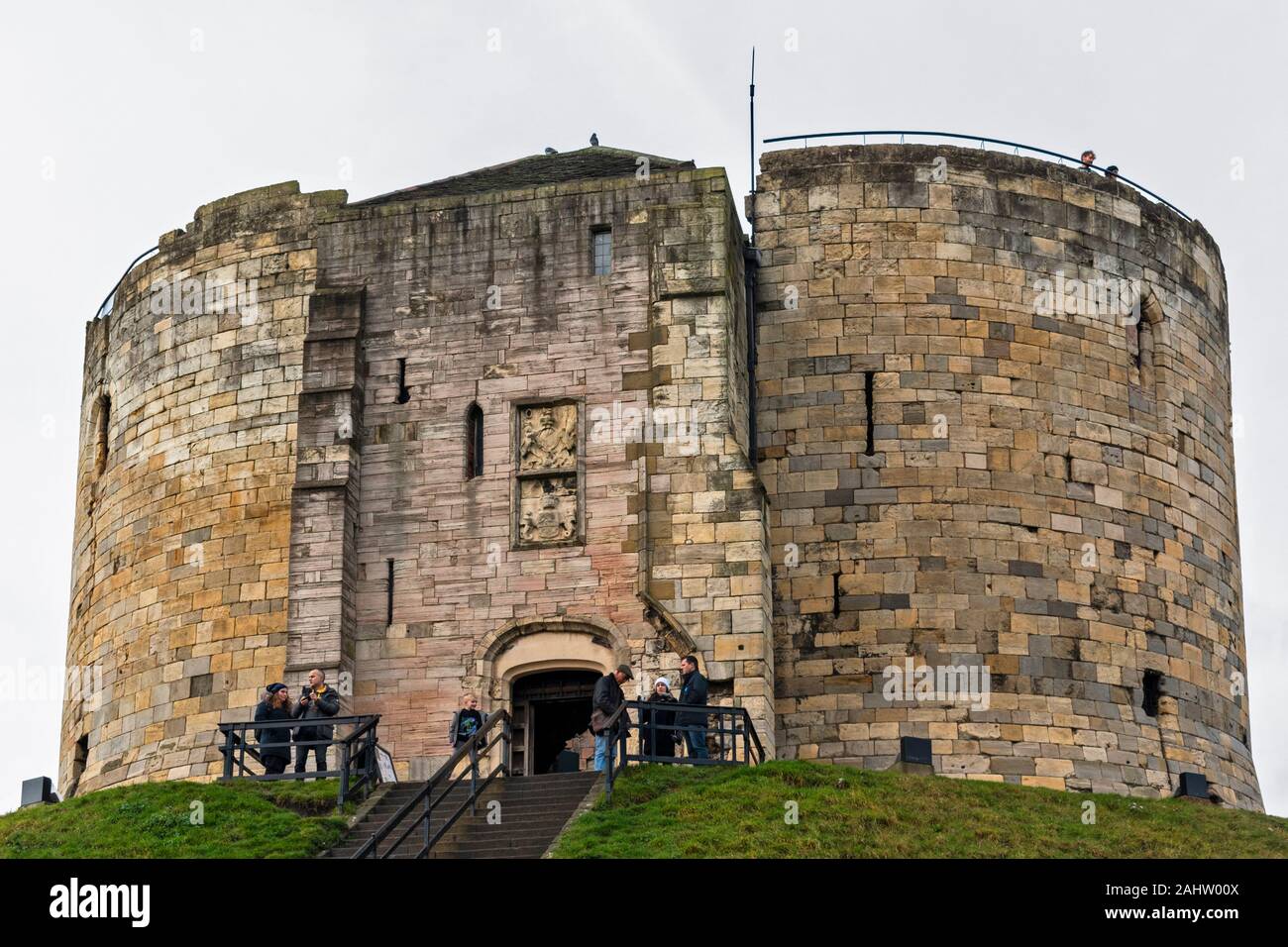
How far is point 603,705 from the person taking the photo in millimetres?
25438

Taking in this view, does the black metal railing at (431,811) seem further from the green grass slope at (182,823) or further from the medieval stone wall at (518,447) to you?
the medieval stone wall at (518,447)

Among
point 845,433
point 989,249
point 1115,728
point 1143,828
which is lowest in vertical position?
point 1143,828

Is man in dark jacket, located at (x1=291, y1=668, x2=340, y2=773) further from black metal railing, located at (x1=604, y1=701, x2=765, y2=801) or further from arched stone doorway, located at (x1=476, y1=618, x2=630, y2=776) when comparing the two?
black metal railing, located at (x1=604, y1=701, x2=765, y2=801)

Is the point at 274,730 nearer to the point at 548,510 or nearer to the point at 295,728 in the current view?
the point at 295,728

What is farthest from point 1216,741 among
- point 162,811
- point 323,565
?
point 162,811

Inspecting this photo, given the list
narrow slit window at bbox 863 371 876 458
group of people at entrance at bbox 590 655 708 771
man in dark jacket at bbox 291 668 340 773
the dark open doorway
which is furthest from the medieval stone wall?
man in dark jacket at bbox 291 668 340 773

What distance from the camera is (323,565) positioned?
2944 centimetres

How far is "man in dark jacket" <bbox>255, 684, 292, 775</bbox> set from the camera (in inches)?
1031

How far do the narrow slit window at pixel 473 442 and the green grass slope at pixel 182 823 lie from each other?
219 inches

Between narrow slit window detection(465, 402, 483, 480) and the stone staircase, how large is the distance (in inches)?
220

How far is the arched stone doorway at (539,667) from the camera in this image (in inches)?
1132

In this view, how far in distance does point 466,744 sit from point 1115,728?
10.4m

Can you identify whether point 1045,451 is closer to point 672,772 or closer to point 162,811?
point 672,772
